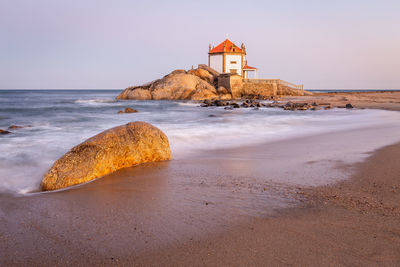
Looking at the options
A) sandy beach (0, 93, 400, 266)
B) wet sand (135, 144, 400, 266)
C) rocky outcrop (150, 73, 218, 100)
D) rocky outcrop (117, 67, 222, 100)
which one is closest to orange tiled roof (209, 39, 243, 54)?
rocky outcrop (117, 67, 222, 100)

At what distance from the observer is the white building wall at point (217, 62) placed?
44.3 meters

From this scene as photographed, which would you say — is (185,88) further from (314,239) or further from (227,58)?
(314,239)

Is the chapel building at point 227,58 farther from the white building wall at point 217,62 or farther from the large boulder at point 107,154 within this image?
the large boulder at point 107,154

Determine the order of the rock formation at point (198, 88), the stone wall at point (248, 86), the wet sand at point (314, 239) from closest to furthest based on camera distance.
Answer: the wet sand at point (314, 239)
the rock formation at point (198, 88)
the stone wall at point (248, 86)

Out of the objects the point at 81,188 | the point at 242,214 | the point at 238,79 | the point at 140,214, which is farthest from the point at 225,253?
the point at 238,79

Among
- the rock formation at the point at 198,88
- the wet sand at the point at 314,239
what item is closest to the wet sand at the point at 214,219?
the wet sand at the point at 314,239

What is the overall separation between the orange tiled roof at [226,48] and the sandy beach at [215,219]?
40.9 metres

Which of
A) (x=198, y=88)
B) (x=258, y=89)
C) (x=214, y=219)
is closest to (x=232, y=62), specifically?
(x=258, y=89)

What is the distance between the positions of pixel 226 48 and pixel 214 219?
43.3 meters

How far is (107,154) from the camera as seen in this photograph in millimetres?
5320

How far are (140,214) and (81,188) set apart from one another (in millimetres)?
1523

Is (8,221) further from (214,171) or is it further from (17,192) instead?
(214,171)

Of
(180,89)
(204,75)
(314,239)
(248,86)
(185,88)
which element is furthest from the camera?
(204,75)

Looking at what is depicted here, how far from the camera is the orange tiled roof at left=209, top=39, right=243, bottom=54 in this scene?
1744 inches
